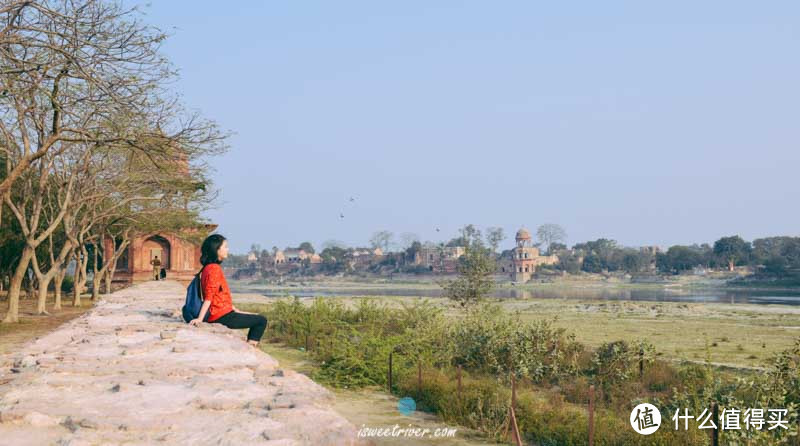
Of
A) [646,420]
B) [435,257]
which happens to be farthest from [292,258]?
[646,420]

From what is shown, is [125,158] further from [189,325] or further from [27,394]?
[27,394]

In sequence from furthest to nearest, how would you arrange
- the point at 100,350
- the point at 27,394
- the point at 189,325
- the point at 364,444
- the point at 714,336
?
the point at 714,336 < the point at 189,325 < the point at 100,350 < the point at 27,394 < the point at 364,444

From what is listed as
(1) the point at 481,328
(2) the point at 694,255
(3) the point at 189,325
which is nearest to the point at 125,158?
(1) the point at 481,328

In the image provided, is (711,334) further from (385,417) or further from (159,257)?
(159,257)

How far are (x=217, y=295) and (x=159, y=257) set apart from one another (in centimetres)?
4253

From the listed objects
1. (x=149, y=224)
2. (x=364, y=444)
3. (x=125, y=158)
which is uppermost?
(x=125, y=158)

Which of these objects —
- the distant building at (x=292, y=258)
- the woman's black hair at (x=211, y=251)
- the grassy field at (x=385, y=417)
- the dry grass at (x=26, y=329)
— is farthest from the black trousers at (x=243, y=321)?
the distant building at (x=292, y=258)

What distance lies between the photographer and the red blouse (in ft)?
28.8

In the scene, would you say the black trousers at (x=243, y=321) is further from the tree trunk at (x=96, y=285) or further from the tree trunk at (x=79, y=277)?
the tree trunk at (x=96, y=285)

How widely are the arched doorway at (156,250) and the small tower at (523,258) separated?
316 ft

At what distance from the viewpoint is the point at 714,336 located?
27781 millimetres

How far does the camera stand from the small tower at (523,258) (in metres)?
140

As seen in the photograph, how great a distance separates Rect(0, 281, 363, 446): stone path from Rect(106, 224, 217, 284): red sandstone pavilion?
4178 centimetres

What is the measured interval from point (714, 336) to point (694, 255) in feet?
392
